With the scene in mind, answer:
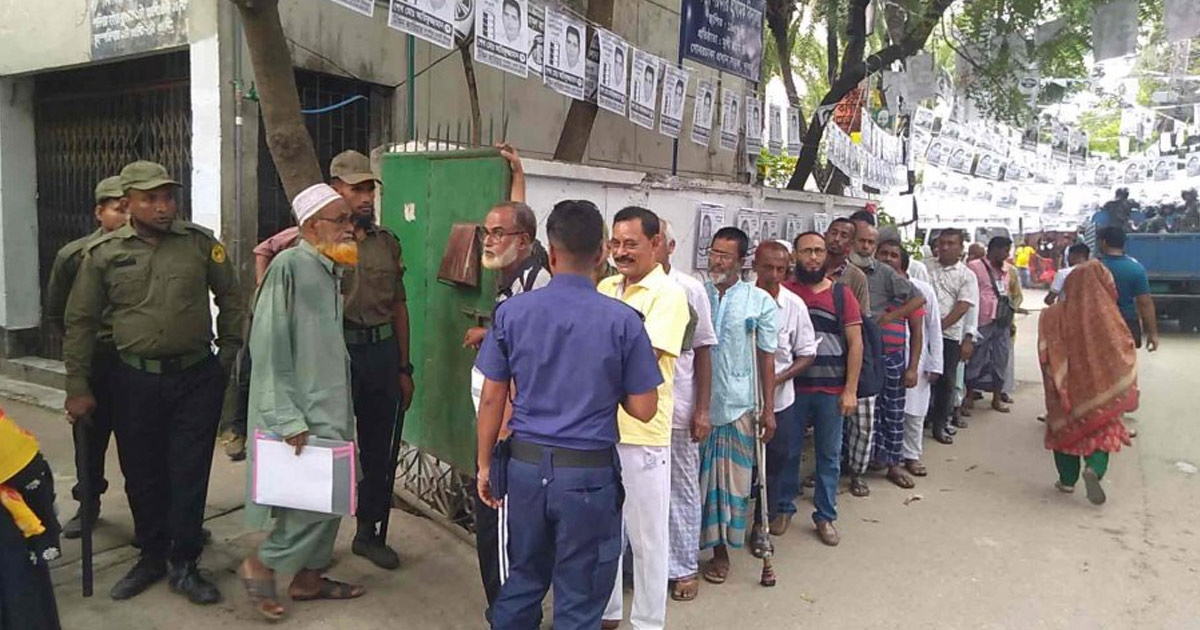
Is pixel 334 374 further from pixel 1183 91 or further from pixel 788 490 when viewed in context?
pixel 1183 91

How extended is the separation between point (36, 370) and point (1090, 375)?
7.88 m

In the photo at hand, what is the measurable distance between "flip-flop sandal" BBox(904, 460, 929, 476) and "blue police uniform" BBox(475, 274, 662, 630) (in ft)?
13.5

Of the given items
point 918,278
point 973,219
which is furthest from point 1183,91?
point 918,278

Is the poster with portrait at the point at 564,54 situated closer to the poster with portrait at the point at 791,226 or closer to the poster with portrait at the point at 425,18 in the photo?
the poster with portrait at the point at 425,18

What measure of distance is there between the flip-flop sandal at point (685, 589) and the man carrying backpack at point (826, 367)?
1042 mm

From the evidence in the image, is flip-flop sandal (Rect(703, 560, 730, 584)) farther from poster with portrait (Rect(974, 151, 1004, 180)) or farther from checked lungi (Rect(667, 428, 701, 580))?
poster with portrait (Rect(974, 151, 1004, 180))

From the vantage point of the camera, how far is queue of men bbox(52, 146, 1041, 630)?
8.65 feet

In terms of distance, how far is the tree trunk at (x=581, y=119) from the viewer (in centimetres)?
639

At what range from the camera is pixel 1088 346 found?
17.7ft

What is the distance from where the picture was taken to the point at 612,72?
576 centimetres

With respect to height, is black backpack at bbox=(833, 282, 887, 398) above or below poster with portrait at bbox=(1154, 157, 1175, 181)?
below

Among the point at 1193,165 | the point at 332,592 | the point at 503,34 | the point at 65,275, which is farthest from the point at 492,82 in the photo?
the point at 1193,165

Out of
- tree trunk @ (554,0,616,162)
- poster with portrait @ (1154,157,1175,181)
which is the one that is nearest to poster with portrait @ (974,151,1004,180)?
poster with portrait @ (1154,157,1175,181)

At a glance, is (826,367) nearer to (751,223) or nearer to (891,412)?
(891,412)
